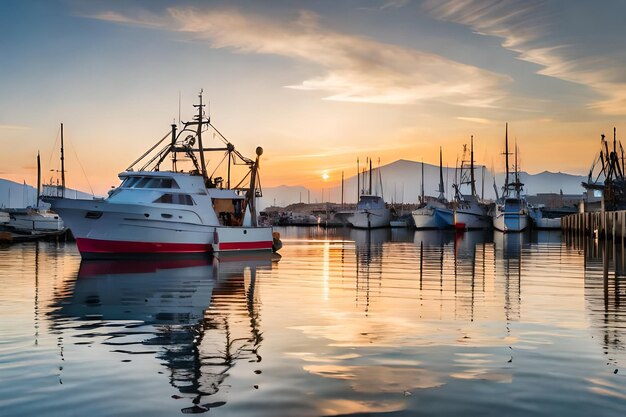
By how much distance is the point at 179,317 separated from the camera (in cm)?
1532

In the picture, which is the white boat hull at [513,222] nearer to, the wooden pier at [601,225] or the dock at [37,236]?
the wooden pier at [601,225]

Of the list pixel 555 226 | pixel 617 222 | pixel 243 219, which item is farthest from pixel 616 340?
pixel 555 226

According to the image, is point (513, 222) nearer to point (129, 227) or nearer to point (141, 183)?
point (141, 183)

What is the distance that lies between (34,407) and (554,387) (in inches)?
268

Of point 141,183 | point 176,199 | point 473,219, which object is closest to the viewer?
point 176,199

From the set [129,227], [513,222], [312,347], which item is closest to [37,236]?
[129,227]

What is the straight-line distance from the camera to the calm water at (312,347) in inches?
329

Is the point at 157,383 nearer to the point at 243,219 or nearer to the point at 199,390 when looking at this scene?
the point at 199,390

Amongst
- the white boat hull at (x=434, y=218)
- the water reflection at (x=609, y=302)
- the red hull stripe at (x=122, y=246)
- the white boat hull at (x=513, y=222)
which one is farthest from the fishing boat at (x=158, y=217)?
the white boat hull at (x=434, y=218)

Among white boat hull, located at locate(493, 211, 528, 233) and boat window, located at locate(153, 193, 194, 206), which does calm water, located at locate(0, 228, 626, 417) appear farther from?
white boat hull, located at locate(493, 211, 528, 233)

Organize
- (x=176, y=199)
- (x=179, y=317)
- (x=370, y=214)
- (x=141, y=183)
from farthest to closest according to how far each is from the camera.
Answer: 1. (x=370, y=214)
2. (x=141, y=183)
3. (x=176, y=199)
4. (x=179, y=317)

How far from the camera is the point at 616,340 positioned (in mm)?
12484

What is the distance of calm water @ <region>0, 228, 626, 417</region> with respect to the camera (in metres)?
8.36

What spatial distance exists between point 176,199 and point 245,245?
6085 millimetres
